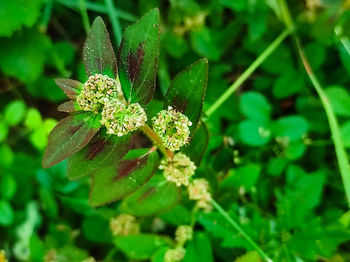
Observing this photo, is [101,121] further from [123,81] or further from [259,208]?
[259,208]

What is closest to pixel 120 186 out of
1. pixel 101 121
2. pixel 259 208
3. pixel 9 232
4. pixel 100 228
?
pixel 101 121

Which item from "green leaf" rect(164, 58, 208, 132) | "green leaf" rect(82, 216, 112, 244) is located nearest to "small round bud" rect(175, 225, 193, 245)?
"green leaf" rect(82, 216, 112, 244)

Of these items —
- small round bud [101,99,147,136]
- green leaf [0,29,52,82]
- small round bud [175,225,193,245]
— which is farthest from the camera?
green leaf [0,29,52,82]

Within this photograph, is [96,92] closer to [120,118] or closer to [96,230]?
[120,118]

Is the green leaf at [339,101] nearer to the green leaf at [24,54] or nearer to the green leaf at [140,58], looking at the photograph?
the green leaf at [140,58]

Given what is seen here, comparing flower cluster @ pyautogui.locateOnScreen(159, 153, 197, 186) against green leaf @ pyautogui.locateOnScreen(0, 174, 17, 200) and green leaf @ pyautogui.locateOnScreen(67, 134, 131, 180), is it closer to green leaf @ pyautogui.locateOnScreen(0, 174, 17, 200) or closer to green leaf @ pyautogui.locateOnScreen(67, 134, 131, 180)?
green leaf @ pyautogui.locateOnScreen(67, 134, 131, 180)
